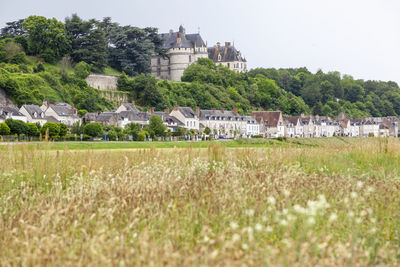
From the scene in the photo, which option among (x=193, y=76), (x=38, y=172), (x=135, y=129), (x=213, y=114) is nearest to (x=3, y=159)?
(x=38, y=172)

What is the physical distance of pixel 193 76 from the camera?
103 m

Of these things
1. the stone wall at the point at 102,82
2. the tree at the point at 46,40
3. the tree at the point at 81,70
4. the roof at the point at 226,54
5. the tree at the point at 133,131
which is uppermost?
the roof at the point at 226,54

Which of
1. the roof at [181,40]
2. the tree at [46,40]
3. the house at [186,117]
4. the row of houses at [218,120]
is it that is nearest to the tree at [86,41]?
the tree at [46,40]

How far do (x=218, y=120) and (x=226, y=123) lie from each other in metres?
1.52

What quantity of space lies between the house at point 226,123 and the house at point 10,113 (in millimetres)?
32019

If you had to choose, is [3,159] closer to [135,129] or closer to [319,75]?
[135,129]

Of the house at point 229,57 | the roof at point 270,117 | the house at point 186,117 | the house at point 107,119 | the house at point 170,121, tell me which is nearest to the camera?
the house at point 107,119

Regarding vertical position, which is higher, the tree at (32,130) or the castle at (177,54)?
the castle at (177,54)

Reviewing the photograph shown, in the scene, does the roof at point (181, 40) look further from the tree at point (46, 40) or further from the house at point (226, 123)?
the tree at point (46, 40)

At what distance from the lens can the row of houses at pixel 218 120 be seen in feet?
203

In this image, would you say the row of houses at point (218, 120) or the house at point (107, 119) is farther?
the house at point (107, 119)

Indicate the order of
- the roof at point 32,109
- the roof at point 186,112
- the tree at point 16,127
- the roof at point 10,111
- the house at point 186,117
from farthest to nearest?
1. the roof at point 186,112
2. the house at point 186,117
3. the roof at point 32,109
4. the roof at point 10,111
5. the tree at point 16,127

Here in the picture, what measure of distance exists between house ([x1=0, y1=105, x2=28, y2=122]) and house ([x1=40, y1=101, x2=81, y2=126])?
490 centimetres

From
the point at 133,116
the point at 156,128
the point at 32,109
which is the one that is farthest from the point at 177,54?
the point at 156,128
